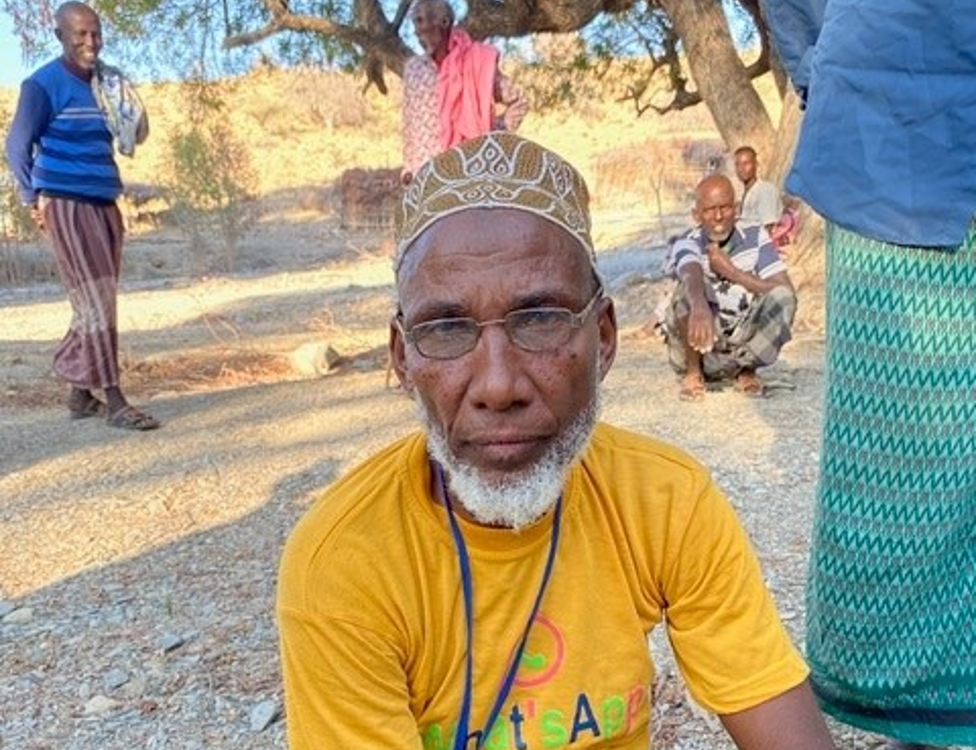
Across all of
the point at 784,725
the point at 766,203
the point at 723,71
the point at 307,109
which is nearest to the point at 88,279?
the point at 766,203

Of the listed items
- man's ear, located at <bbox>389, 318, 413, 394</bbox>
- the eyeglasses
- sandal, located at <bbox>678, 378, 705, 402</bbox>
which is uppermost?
the eyeglasses

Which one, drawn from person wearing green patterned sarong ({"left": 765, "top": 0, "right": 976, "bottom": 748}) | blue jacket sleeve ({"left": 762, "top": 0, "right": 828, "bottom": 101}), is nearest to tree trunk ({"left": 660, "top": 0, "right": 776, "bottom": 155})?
blue jacket sleeve ({"left": 762, "top": 0, "right": 828, "bottom": 101})

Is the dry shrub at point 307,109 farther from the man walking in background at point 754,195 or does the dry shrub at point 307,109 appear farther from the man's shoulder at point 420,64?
the man's shoulder at point 420,64

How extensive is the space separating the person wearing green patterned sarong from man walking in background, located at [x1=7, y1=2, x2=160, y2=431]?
3.65 m

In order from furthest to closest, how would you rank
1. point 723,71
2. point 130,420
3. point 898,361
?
1. point 723,71
2. point 130,420
3. point 898,361

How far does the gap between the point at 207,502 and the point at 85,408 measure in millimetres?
1745

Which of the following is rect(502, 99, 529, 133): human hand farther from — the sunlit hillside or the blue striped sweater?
the sunlit hillside

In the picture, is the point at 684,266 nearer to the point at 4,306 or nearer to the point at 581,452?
the point at 581,452

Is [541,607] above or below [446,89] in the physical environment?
below

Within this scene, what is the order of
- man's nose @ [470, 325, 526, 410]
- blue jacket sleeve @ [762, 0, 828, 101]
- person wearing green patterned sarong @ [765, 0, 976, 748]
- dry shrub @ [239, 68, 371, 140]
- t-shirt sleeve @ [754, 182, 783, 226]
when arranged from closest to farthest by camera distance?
man's nose @ [470, 325, 526, 410] → person wearing green patterned sarong @ [765, 0, 976, 748] → blue jacket sleeve @ [762, 0, 828, 101] → t-shirt sleeve @ [754, 182, 783, 226] → dry shrub @ [239, 68, 371, 140]

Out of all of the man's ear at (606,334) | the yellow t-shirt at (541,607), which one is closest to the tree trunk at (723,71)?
the man's ear at (606,334)

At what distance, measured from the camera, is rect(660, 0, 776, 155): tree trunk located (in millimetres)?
8508

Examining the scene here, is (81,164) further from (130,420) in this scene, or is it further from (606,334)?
(606,334)

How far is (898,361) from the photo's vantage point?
1899 mm
